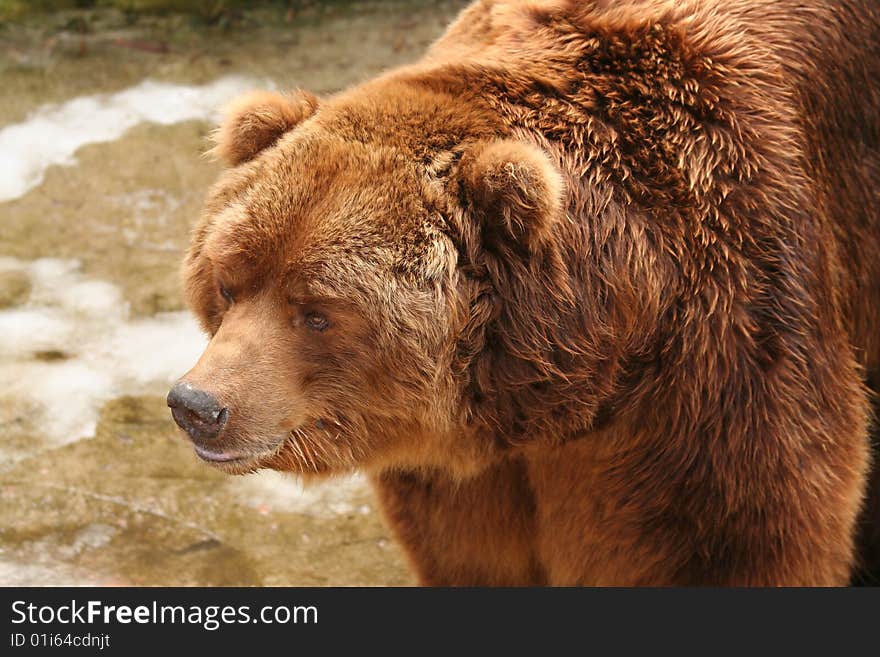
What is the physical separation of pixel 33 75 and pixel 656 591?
6126 mm

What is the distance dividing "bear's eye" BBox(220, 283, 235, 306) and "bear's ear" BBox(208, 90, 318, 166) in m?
0.45

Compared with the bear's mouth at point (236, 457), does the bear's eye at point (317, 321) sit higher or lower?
higher

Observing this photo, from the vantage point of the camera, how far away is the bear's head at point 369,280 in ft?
11.0

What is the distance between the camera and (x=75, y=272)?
6672 millimetres

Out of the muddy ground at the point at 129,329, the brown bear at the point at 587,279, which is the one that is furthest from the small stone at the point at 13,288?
the brown bear at the point at 587,279

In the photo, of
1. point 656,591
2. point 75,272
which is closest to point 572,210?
point 656,591

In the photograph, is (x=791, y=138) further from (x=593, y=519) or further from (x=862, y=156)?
(x=593, y=519)

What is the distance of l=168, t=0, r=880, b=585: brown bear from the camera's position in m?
3.41

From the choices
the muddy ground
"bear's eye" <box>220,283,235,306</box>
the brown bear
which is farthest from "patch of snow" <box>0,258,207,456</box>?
"bear's eye" <box>220,283,235,306</box>

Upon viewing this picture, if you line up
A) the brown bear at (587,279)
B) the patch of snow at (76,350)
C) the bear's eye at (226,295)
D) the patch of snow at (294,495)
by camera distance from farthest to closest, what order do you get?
the patch of snow at (76,350) → the patch of snow at (294,495) → the bear's eye at (226,295) → the brown bear at (587,279)

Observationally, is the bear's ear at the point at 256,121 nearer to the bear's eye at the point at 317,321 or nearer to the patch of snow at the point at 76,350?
the bear's eye at the point at 317,321

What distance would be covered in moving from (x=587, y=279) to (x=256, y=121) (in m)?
1.10

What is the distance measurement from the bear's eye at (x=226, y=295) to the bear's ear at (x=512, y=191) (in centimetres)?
74

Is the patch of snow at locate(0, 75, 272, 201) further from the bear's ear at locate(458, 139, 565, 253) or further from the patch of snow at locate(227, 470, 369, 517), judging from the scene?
the bear's ear at locate(458, 139, 565, 253)
